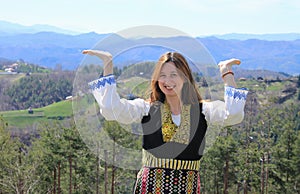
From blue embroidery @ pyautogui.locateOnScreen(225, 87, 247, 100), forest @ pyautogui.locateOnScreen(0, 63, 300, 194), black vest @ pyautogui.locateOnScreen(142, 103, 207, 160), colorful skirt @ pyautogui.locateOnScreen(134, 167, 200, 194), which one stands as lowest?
forest @ pyautogui.locateOnScreen(0, 63, 300, 194)

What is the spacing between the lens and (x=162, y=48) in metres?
1.53

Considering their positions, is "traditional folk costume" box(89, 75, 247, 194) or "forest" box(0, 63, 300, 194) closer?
"traditional folk costume" box(89, 75, 247, 194)

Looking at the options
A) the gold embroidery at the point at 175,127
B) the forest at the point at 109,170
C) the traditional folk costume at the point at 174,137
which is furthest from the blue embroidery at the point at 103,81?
the forest at the point at 109,170

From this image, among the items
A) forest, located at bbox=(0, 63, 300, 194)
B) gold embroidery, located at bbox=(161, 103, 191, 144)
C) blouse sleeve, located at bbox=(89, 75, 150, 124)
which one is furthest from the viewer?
forest, located at bbox=(0, 63, 300, 194)

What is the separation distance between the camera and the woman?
1.49m

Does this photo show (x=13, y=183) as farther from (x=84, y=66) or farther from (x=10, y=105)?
(x=10, y=105)

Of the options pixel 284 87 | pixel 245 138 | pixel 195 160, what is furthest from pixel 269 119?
pixel 284 87

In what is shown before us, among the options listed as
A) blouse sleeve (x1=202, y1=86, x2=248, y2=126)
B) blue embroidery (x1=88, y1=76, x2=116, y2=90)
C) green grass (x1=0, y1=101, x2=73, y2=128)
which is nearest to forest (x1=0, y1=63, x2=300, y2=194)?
blouse sleeve (x1=202, y1=86, x2=248, y2=126)

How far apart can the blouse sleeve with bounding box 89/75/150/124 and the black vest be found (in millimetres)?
83

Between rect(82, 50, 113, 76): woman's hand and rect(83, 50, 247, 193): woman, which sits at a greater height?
rect(82, 50, 113, 76): woman's hand

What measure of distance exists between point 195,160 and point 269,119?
42.6 feet

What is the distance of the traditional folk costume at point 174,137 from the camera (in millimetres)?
1521

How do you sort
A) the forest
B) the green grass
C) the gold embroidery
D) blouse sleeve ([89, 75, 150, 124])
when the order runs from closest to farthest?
Answer: blouse sleeve ([89, 75, 150, 124])
the gold embroidery
the forest
the green grass

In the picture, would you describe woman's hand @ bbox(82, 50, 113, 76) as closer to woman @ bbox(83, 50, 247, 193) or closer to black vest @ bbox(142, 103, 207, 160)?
woman @ bbox(83, 50, 247, 193)
